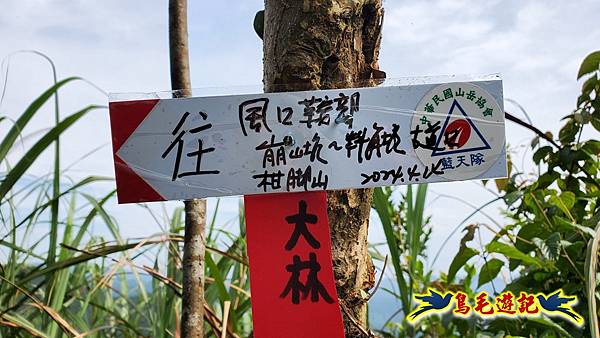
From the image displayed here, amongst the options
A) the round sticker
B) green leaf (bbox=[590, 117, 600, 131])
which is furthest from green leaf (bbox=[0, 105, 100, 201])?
green leaf (bbox=[590, 117, 600, 131])

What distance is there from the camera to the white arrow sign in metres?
0.78

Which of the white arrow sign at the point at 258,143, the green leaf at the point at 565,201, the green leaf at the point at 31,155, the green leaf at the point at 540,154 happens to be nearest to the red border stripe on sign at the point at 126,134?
the white arrow sign at the point at 258,143

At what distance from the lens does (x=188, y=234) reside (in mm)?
986

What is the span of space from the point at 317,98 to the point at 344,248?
0.61 feet

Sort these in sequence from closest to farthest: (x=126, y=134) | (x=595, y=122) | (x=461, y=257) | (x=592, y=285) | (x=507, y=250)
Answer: (x=126, y=134) → (x=592, y=285) → (x=507, y=250) → (x=461, y=257) → (x=595, y=122)

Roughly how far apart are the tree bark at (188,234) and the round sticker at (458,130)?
14.0 inches

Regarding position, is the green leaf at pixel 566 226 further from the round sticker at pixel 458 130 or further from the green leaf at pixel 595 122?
the round sticker at pixel 458 130

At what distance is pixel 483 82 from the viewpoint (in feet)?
2.71

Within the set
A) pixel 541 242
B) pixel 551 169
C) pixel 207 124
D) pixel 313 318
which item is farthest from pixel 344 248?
pixel 551 169

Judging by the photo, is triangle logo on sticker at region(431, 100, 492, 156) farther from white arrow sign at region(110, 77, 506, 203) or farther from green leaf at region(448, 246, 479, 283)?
green leaf at region(448, 246, 479, 283)

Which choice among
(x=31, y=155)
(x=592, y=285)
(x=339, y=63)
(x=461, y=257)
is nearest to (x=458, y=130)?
(x=339, y=63)

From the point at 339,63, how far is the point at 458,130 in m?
0.17

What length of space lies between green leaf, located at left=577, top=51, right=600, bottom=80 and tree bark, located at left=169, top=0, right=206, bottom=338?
835 millimetres

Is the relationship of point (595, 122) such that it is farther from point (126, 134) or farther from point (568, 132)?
point (126, 134)
